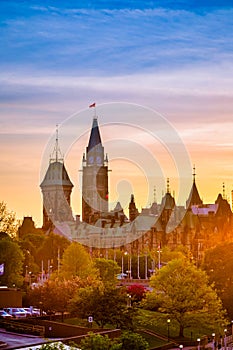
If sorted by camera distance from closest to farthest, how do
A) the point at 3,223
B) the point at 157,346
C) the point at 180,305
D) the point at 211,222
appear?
1. the point at 157,346
2. the point at 180,305
3. the point at 3,223
4. the point at 211,222

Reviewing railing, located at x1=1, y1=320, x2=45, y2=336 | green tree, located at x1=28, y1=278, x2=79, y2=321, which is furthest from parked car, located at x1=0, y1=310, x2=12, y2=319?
green tree, located at x1=28, y1=278, x2=79, y2=321

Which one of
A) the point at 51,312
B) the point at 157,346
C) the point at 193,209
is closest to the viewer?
the point at 157,346

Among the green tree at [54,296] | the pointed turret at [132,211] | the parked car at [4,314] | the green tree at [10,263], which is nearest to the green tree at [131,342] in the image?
the parked car at [4,314]

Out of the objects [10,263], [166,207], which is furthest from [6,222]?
[166,207]

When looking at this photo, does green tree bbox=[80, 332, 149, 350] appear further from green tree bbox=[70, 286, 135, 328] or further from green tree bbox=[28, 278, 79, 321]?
green tree bbox=[28, 278, 79, 321]

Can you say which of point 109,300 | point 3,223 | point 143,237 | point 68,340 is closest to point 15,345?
point 68,340

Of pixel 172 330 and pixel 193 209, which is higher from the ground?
pixel 193 209

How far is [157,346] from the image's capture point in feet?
195

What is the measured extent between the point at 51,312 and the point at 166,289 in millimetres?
11530

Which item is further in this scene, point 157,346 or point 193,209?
point 193,209

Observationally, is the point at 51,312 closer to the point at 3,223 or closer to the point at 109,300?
the point at 109,300

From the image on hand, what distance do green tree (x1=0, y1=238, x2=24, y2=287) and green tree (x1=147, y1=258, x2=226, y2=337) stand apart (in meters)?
25.8

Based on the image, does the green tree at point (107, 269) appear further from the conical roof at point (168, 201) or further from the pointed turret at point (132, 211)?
the pointed turret at point (132, 211)

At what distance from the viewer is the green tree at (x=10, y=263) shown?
89062 mm
